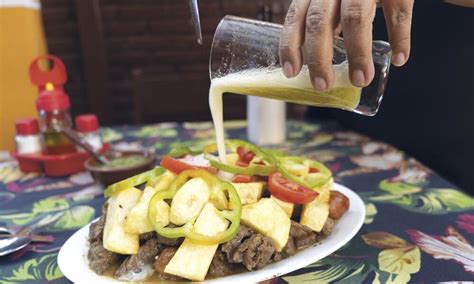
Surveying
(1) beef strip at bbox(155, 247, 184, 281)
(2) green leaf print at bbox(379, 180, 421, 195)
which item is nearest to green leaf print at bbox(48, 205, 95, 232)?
(1) beef strip at bbox(155, 247, 184, 281)

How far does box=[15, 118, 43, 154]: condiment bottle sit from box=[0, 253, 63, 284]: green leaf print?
66 cm

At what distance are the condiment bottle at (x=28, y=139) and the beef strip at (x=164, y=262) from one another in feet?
2.91

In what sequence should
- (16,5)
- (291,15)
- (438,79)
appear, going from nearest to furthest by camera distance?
(291,15), (438,79), (16,5)

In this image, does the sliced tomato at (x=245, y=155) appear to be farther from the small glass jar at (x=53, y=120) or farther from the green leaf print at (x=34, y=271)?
the small glass jar at (x=53, y=120)

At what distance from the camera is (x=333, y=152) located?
1.57 metres

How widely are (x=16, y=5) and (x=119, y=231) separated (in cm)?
210

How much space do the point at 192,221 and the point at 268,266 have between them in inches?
6.1

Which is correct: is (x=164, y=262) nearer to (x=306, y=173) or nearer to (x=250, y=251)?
(x=250, y=251)

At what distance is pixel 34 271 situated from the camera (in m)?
0.90

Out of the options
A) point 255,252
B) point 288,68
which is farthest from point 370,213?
point 288,68

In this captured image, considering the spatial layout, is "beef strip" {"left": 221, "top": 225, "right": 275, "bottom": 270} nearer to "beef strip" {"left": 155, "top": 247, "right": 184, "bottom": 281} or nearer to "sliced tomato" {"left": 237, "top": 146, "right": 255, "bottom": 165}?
"beef strip" {"left": 155, "top": 247, "right": 184, "bottom": 281}

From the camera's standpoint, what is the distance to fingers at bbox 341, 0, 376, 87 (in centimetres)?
67

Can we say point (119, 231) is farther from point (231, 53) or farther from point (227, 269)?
point (231, 53)

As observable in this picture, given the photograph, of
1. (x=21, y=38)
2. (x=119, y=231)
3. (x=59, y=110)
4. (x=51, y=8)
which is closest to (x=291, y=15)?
(x=119, y=231)
